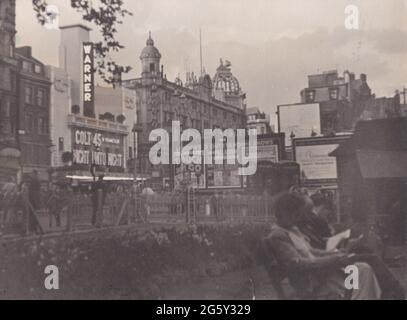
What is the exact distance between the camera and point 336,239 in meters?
5.45

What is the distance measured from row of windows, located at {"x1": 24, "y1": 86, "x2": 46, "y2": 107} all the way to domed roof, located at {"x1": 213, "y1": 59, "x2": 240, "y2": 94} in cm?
183

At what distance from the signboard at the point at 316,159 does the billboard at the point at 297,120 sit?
0.09 metres

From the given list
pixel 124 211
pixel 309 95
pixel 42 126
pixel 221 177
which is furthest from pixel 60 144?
pixel 309 95

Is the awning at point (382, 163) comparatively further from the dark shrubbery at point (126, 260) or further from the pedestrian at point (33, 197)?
the pedestrian at point (33, 197)

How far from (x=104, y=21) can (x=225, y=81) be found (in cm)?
143

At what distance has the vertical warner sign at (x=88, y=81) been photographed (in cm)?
586

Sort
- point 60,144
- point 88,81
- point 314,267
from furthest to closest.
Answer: point 88,81 < point 60,144 < point 314,267

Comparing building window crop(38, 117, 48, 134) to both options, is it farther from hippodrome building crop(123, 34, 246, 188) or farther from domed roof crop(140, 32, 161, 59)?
domed roof crop(140, 32, 161, 59)

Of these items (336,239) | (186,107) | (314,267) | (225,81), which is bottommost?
(314,267)

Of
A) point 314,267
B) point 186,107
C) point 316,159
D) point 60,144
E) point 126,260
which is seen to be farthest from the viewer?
point 186,107

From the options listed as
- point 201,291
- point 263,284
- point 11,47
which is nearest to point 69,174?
point 11,47

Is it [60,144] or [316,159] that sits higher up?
[60,144]

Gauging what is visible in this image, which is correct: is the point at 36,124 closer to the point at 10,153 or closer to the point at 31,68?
the point at 10,153

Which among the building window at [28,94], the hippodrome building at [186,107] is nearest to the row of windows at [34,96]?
the building window at [28,94]
